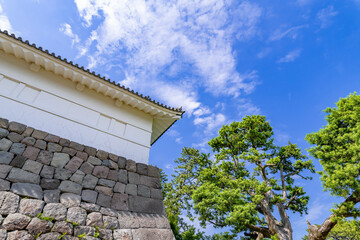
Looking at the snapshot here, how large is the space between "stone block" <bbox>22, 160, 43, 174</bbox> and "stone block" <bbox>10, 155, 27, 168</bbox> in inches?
2.6

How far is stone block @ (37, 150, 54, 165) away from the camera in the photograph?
4312mm

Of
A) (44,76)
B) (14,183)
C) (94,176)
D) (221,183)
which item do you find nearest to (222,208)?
(221,183)

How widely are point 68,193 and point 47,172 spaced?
66cm

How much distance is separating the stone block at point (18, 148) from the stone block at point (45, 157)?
36cm

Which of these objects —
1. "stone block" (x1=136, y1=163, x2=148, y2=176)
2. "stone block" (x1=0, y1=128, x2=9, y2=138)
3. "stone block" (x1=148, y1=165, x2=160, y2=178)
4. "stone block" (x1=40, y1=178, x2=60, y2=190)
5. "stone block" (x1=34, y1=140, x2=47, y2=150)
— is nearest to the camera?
"stone block" (x1=40, y1=178, x2=60, y2=190)

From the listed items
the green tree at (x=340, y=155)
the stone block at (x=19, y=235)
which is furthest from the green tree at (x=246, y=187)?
the stone block at (x=19, y=235)

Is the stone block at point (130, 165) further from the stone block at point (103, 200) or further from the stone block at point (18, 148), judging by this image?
the stone block at point (18, 148)

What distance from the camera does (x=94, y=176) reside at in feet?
15.6

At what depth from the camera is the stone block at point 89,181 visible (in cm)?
452

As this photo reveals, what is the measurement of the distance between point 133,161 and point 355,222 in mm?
9212

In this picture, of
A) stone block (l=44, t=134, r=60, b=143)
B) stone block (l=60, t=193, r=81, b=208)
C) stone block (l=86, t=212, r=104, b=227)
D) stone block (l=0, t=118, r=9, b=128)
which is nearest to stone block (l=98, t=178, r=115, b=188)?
stone block (l=60, t=193, r=81, b=208)

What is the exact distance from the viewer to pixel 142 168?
5.62m

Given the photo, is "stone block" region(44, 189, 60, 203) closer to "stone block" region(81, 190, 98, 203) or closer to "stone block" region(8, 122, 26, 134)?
"stone block" region(81, 190, 98, 203)

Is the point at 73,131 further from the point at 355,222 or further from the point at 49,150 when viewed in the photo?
the point at 355,222
